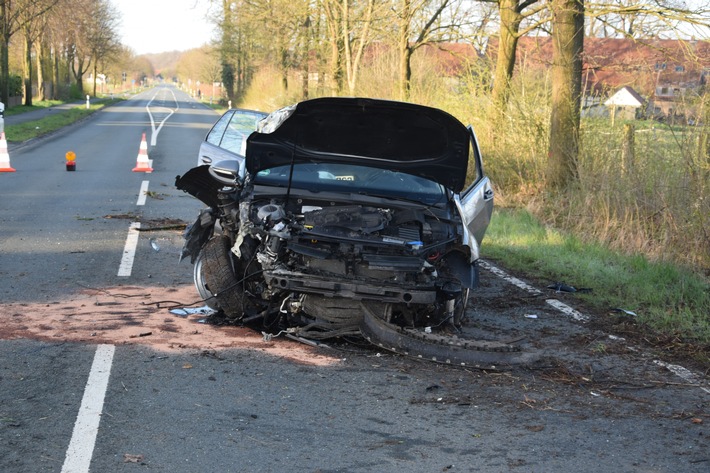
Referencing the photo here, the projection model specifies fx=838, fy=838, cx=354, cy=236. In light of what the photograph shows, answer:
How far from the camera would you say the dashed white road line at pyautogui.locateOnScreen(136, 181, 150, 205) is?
48.9 ft

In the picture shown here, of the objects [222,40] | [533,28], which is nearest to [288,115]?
[533,28]

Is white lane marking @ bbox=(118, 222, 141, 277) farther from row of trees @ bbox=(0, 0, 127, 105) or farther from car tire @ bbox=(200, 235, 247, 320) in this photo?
row of trees @ bbox=(0, 0, 127, 105)

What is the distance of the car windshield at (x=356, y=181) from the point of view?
23.9ft

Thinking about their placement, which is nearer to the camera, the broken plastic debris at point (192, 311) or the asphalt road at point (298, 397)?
the asphalt road at point (298, 397)

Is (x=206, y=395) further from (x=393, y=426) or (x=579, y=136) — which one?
(x=579, y=136)

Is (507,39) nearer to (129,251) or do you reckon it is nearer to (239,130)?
Result: (239,130)

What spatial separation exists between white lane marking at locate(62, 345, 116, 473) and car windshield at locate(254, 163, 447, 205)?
212 centimetres

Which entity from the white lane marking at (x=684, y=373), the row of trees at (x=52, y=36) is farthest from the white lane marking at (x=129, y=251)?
the row of trees at (x=52, y=36)

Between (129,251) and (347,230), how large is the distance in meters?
4.64

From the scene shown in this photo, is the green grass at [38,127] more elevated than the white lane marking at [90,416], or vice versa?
the green grass at [38,127]

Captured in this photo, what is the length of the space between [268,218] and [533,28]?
11474 millimetres

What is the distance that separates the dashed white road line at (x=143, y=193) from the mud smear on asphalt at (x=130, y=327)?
714 centimetres

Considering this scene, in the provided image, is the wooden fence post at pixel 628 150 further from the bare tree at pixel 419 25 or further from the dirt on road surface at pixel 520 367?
the bare tree at pixel 419 25

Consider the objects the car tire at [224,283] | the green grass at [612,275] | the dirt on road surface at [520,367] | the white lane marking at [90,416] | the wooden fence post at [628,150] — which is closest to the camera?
the white lane marking at [90,416]
